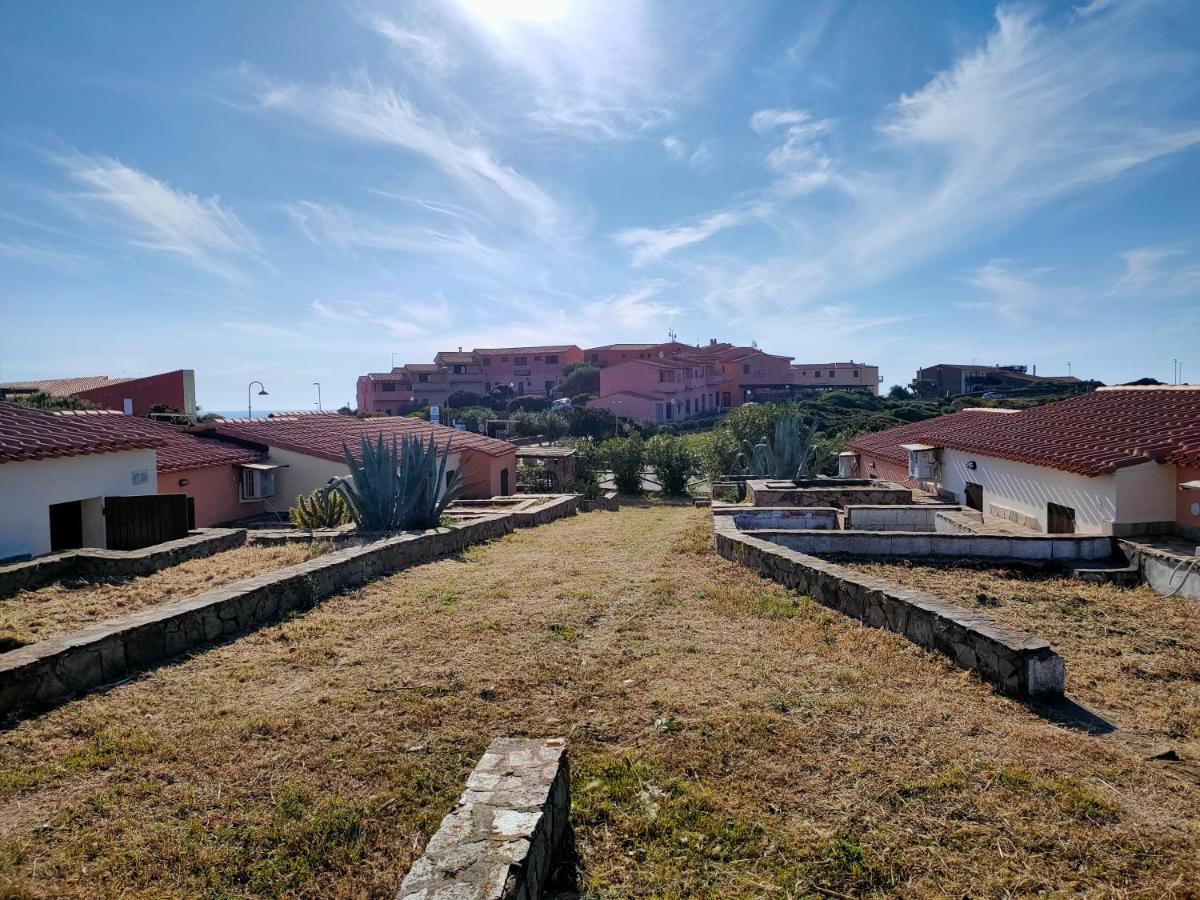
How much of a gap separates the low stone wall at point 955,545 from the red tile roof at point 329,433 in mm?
11634

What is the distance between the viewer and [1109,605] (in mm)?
8641

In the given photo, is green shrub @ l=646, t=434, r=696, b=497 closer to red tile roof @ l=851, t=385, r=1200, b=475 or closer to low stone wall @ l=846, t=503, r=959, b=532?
red tile roof @ l=851, t=385, r=1200, b=475

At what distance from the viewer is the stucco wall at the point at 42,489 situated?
1172cm

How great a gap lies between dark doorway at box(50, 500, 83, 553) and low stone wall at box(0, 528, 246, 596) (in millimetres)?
4998

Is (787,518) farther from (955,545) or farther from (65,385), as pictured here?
(65,385)

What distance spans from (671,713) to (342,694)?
2.34 meters

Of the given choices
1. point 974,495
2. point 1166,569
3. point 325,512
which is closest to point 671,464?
point 974,495

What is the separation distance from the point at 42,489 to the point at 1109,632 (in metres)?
15.5

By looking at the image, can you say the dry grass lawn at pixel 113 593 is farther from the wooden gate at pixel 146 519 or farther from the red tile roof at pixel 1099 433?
the red tile roof at pixel 1099 433

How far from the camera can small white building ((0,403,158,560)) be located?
11.9 m

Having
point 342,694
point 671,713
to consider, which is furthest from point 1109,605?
point 342,694

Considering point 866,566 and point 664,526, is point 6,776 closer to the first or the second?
point 866,566

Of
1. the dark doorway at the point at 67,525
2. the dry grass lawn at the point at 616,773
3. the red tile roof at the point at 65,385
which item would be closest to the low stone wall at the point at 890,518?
the dry grass lawn at the point at 616,773

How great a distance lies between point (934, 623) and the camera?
643 centimetres
